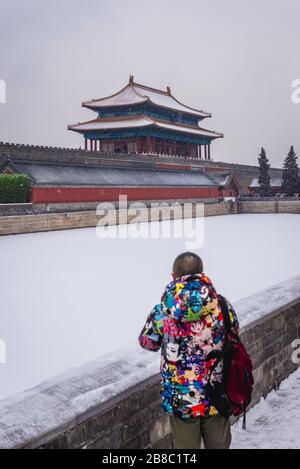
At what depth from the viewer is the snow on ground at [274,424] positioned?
3.42 metres

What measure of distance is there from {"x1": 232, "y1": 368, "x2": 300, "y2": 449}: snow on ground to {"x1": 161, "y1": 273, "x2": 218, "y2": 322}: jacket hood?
157 cm

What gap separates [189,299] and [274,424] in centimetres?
204

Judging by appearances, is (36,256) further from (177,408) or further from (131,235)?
(177,408)

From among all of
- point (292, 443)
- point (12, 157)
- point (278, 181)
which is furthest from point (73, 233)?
point (278, 181)

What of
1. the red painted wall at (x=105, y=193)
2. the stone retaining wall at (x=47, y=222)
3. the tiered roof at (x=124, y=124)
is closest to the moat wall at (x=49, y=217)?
the stone retaining wall at (x=47, y=222)

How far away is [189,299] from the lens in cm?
231

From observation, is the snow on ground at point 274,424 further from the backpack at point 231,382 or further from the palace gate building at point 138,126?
the palace gate building at point 138,126

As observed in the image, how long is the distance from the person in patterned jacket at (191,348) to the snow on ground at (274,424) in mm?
1152

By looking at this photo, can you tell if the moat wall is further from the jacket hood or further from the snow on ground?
the jacket hood

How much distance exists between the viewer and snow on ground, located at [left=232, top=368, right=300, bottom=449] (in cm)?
342

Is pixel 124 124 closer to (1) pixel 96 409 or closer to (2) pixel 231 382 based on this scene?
(1) pixel 96 409

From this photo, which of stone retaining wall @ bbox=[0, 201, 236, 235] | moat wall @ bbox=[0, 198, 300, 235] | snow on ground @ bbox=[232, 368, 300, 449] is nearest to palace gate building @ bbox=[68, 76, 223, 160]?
moat wall @ bbox=[0, 198, 300, 235]

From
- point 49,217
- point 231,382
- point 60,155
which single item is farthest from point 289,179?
point 231,382
